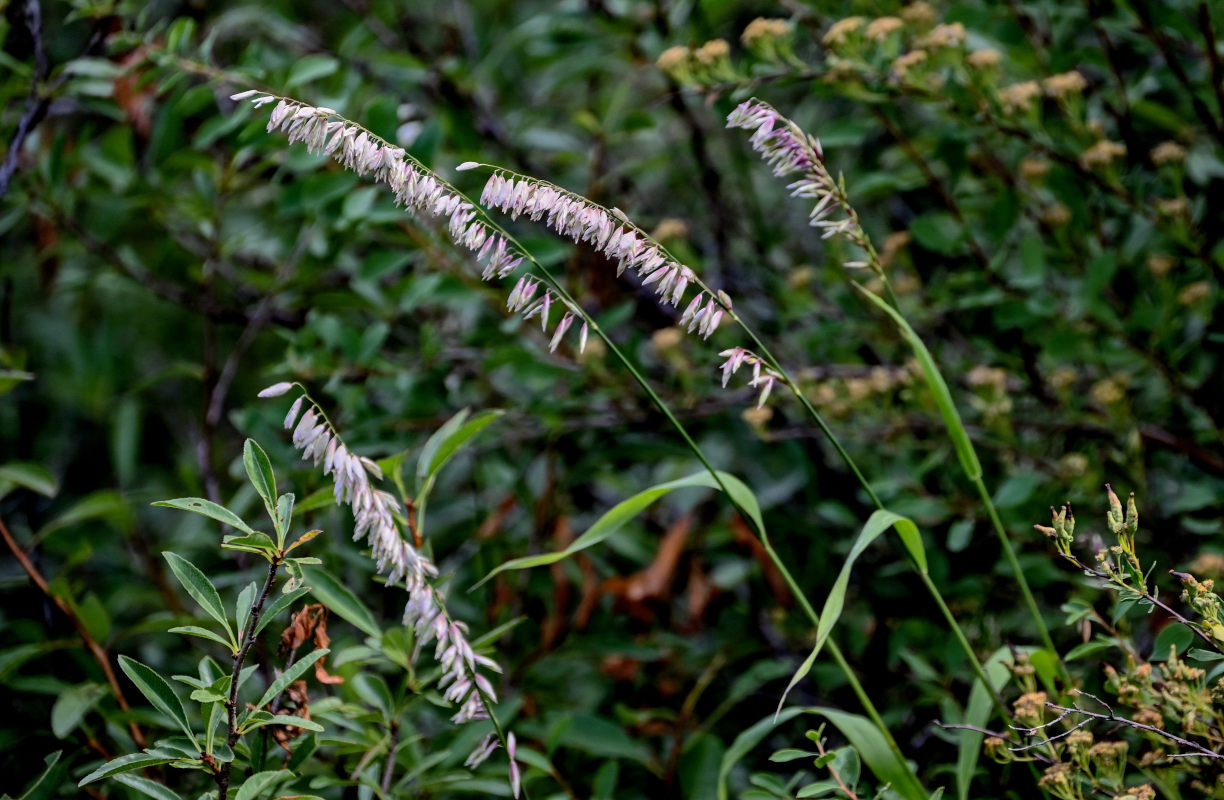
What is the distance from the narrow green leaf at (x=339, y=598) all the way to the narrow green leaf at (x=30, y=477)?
40 cm

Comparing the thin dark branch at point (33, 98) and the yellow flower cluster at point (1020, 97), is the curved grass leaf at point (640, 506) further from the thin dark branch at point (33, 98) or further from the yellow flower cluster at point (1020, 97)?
the thin dark branch at point (33, 98)

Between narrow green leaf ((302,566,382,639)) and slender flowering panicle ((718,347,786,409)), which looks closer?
slender flowering panicle ((718,347,786,409))

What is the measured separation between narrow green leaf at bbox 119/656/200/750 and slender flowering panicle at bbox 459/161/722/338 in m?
0.43

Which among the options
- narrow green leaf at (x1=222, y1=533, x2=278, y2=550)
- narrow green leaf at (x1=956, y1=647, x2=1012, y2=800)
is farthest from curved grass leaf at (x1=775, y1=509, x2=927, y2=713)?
narrow green leaf at (x1=222, y1=533, x2=278, y2=550)

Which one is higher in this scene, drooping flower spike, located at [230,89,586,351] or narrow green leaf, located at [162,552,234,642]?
drooping flower spike, located at [230,89,586,351]

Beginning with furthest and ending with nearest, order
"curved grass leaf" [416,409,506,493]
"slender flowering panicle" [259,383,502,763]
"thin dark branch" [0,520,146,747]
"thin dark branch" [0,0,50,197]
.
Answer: "thin dark branch" [0,0,50,197] → "thin dark branch" [0,520,146,747] → "curved grass leaf" [416,409,506,493] → "slender flowering panicle" [259,383,502,763]

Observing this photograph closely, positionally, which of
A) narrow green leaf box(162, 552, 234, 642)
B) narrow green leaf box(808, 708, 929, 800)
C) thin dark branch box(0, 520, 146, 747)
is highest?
narrow green leaf box(162, 552, 234, 642)

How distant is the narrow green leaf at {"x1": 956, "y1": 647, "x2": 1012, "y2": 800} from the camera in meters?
0.83

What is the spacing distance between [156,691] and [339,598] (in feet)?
0.59

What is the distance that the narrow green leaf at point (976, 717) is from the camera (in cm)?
83

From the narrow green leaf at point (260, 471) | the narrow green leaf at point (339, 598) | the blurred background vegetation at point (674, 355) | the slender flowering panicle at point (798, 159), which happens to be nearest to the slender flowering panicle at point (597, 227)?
the slender flowering panicle at point (798, 159)

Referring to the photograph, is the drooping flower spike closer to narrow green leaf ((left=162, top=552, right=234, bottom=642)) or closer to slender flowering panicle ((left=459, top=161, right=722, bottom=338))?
slender flowering panicle ((left=459, top=161, right=722, bottom=338))

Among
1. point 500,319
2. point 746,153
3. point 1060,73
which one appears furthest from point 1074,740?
point 746,153

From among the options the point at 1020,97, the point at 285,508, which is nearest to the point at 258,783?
the point at 285,508
